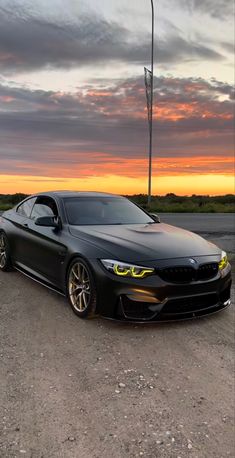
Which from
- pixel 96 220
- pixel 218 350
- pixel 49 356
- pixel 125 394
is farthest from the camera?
pixel 96 220

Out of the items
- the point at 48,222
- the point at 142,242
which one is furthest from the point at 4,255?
the point at 142,242

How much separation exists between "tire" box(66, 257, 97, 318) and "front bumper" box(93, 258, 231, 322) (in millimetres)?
117

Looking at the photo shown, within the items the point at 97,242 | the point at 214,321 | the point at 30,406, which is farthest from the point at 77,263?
the point at 30,406

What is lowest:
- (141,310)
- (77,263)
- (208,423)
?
(208,423)

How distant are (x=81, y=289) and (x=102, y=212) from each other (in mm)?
1477

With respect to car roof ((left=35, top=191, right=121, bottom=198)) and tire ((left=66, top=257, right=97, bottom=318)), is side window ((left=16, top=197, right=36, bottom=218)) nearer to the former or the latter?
car roof ((left=35, top=191, right=121, bottom=198))

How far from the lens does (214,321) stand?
534 cm

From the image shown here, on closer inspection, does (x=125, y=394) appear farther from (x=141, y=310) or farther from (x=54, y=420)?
(x=141, y=310)

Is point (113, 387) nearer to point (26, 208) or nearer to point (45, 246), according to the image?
point (45, 246)

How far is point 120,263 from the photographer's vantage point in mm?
4789

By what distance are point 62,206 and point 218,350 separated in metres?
2.83

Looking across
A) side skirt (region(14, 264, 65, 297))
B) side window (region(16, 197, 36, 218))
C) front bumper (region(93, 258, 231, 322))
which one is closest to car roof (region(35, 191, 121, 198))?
side window (region(16, 197, 36, 218))

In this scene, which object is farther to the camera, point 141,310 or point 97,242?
point 97,242

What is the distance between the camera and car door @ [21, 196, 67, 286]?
5725 millimetres
